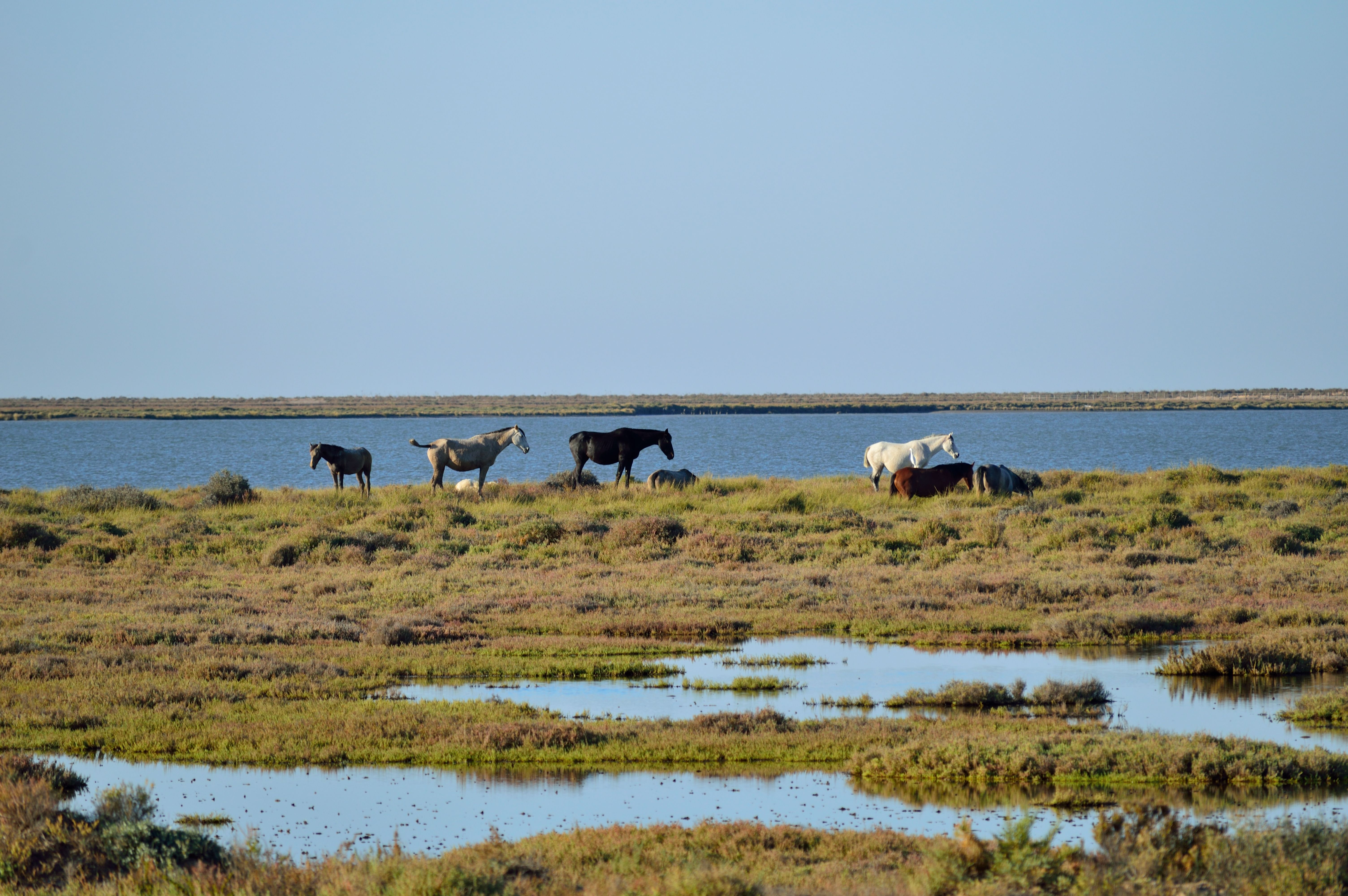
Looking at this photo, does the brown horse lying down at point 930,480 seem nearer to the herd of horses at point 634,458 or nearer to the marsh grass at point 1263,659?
the herd of horses at point 634,458

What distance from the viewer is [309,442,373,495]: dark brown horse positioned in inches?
1314

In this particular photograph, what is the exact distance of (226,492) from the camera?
33125 mm

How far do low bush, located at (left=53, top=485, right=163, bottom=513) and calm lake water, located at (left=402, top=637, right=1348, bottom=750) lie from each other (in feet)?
66.7

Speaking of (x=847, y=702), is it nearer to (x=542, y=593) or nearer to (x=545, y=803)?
(x=545, y=803)

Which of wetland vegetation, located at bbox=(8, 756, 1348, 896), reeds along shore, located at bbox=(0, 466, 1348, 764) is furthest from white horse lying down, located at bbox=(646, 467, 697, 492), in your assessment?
wetland vegetation, located at bbox=(8, 756, 1348, 896)

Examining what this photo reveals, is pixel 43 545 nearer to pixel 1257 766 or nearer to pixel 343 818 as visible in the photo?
pixel 343 818

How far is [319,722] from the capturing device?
12.8m

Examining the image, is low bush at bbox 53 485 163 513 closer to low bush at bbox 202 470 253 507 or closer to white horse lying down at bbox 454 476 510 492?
low bush at bbox 202 470 253 507

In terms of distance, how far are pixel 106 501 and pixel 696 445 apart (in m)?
64.9

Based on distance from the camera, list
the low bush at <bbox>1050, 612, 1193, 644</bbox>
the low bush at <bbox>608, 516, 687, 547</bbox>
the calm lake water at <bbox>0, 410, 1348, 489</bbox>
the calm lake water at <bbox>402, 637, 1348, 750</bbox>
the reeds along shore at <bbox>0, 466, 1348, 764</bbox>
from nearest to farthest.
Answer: the reeds along shore at <bbox>0, 466, 1348, 764</bbox>
the calm lake water at <bbox>402, 637, 1348, 750</bbox>
the low bush at <bbox>1050, 612, 1193, 644</bbox>
the low bush at <bbox>608, 516, 687, 547</bbox>
the calm lake water at <bbox>0, 410, 1348, 489</bbox>

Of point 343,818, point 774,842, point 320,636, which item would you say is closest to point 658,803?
point 774,842

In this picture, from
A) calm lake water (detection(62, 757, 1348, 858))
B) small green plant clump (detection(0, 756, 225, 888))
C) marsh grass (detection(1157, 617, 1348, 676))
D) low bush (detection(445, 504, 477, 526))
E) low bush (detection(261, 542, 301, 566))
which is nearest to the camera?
small green plant clump (detection(0, 756, 225, 888))

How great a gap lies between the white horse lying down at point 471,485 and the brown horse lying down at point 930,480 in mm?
11138

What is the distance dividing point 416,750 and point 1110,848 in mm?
7130
